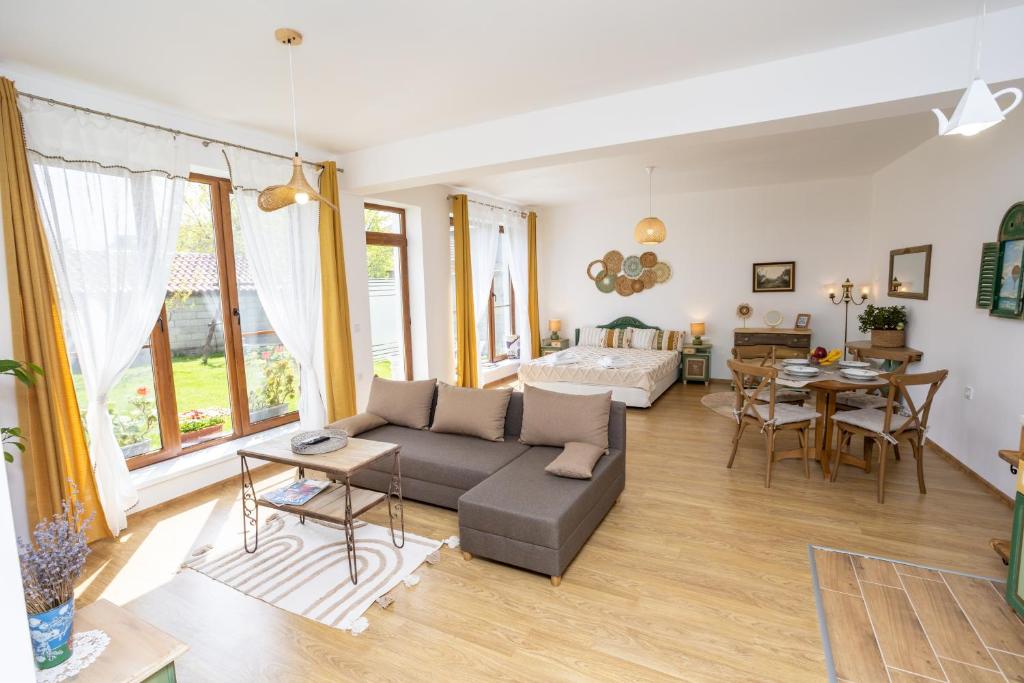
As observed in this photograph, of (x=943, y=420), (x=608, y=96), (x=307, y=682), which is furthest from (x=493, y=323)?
(x=307, y=682)

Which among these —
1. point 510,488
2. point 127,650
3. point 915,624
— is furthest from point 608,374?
point 127,650

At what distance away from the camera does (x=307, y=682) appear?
2.02 m

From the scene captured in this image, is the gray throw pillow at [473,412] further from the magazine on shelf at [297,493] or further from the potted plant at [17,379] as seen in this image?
the potted plant at [17,379]

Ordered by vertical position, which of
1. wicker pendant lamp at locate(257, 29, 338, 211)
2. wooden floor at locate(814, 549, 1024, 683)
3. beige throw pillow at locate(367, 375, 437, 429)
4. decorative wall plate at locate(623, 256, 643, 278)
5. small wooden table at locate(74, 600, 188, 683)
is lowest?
wooden floor at locate(814, 549, 1024, 683)

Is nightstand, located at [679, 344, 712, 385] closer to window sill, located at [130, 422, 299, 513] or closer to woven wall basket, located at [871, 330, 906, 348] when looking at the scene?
woven wall basket, located at [871, 330, 906, 348]

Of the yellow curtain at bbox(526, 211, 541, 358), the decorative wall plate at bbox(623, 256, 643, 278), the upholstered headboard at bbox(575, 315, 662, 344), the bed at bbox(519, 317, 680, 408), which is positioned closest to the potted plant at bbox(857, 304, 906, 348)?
the bed at bbox(519, 317, 680, 408)

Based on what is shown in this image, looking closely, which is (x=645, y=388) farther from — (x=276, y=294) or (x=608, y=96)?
(x=276, y=294)

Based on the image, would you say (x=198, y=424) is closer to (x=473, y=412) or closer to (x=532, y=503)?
(x=473, y=412)

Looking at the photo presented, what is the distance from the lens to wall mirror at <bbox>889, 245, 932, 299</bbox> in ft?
15.5

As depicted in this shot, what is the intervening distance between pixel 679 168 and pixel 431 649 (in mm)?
5294

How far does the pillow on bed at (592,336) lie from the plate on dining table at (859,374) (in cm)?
427

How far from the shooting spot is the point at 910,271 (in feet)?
16.6

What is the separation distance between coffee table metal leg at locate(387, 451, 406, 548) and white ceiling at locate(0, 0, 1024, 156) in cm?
232

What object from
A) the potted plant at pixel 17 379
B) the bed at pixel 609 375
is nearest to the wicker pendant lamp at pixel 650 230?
the bed at pixel 609 375
